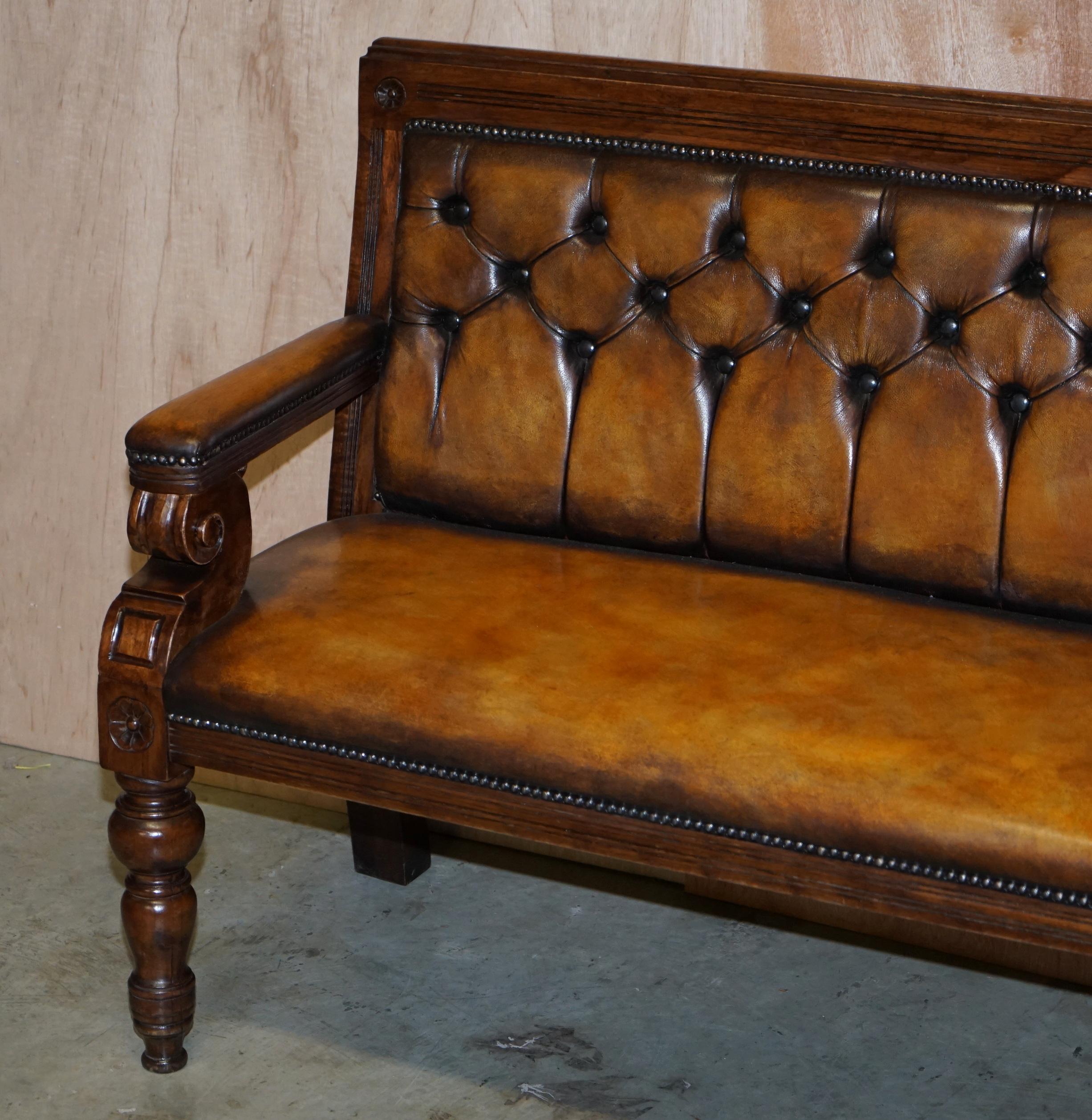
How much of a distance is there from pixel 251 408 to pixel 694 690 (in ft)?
2.05

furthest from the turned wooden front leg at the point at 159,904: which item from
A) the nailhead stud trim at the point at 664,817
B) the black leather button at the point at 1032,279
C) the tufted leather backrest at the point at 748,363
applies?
the black leather button at the point at 1032,279

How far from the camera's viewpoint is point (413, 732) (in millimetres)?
1680

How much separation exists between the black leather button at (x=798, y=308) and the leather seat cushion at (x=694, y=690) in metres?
0.33

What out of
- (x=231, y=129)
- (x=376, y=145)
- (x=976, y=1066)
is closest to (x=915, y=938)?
(x=976, y=1066)

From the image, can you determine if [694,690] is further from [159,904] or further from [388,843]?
[388,843]

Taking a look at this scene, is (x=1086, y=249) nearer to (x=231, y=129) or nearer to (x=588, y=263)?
(x=588, y=263)

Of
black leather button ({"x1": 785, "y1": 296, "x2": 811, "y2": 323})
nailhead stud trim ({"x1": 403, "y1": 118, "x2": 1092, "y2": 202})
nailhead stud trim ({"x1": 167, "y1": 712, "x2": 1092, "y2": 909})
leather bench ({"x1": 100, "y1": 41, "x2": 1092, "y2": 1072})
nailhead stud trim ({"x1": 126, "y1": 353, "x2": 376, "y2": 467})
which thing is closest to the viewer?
nailhead stud trim ({"x1": 167, "y1": 712, "x2": 1092, "y2": 909})

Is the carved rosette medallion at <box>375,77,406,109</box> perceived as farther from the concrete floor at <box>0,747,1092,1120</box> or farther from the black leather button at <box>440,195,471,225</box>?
the concrete floor at <box>0,747,1092,1120</box>

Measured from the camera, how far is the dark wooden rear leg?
7.63ft

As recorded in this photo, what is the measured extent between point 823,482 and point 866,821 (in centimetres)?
56

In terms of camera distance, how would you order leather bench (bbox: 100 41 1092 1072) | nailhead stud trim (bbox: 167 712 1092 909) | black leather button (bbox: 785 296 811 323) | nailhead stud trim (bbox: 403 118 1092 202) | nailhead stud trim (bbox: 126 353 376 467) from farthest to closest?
black leather button (bbox: 785 296 811 323), nailhead stud trim (bbox: 403 118 1092 202), nailhead stud trim (bbox: 126 353 376 467), leather bench (bbox: 100 41 1092 1072), nailhead stud trim (bbox: 167 712 1092 909)

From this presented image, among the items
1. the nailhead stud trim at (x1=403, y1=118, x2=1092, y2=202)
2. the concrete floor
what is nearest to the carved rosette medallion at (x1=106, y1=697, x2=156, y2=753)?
the concrete floor

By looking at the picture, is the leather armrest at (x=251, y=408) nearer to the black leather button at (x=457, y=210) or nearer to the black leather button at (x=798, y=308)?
the black leather button at (x=457, y=210)

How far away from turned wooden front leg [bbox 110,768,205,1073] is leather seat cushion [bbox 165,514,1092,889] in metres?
0.13
